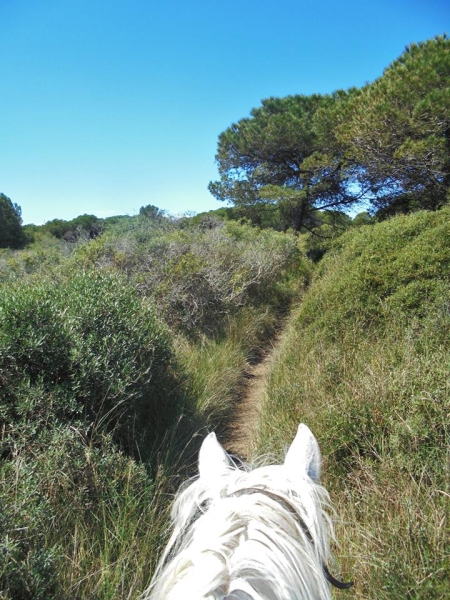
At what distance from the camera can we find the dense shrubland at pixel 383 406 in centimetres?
173

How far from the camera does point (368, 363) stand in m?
3.62

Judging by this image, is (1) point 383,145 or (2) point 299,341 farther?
(1) point 383,145

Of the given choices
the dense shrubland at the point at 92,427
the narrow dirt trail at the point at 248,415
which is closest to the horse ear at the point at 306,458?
the dense shrubland at the point at 92,427

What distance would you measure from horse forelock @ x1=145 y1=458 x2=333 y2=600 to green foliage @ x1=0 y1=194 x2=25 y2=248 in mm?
27874

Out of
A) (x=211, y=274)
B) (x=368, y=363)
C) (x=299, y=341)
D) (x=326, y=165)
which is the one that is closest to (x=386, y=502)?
(x=368, y=363)

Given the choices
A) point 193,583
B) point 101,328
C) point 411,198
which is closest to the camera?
point 193,583

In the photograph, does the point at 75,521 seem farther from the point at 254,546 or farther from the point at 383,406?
the point at 383,406

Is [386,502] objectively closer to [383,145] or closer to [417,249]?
[417,249]

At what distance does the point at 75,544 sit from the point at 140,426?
147cm

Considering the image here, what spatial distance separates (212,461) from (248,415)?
3.21 m

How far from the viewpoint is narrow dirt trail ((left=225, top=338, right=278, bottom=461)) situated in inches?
143

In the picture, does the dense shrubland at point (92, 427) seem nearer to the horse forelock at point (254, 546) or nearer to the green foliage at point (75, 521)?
the green foliage at point (75, 521)

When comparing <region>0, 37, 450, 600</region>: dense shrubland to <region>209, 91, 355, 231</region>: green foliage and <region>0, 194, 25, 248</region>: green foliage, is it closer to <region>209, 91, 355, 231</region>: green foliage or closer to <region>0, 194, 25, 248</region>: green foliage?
<region>209, 91, 355, 231</region>: green foliage

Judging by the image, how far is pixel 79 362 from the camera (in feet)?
8.89
